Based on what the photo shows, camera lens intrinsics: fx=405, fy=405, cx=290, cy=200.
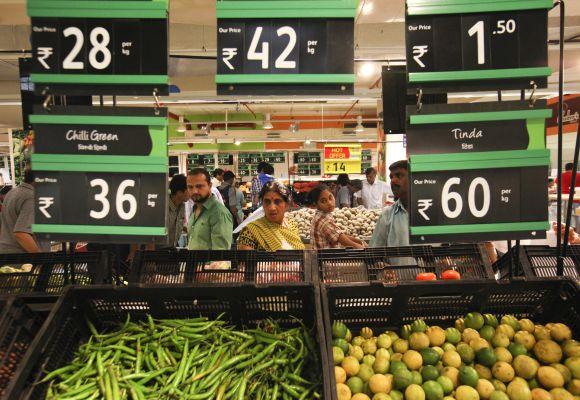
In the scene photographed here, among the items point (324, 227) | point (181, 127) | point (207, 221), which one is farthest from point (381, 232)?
point (181, 127)

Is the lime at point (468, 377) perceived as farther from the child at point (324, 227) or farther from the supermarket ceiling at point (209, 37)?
the supermarket ceiling at point (209, 37)

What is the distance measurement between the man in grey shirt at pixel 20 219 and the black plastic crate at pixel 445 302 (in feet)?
11.2

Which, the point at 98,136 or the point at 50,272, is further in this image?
the point at 50,272

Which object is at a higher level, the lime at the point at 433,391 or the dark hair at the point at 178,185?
the dark hair at the point at 178,185

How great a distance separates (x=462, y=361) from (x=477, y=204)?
2.40 feet

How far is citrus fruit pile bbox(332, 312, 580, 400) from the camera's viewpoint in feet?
5.62

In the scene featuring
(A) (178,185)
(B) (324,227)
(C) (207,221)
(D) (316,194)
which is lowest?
(B) (324,227)

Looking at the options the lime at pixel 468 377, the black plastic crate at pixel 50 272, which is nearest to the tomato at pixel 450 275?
the lime at pixel 468 377

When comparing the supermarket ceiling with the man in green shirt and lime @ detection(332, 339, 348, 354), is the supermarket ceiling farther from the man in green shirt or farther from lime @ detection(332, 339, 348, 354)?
→ lime @ detection(332, 339, 348, 354)

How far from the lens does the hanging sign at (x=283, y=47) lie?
1752 millimetres

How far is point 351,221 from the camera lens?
7906 millimetres

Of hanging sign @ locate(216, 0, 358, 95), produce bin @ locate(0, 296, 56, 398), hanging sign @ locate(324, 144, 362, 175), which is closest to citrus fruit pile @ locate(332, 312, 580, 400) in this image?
hanging sign @ locate(216, 0, 358, 95)

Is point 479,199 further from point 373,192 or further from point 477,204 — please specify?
point 373,192

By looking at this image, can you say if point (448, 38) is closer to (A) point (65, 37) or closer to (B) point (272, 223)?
(A) point (65, 37)
